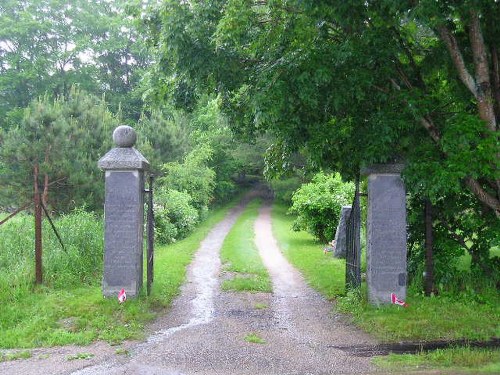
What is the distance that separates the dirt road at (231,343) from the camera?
215 inches

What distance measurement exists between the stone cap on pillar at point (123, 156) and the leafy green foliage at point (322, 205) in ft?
31.3

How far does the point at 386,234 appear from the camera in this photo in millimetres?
7957

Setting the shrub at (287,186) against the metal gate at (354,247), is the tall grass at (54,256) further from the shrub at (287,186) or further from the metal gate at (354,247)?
the shrub at (287,186)

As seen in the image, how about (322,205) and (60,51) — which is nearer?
(322,205)

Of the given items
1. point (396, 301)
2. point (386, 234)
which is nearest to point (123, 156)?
point (386, 234)

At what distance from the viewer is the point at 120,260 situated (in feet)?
26.2

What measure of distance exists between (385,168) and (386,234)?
105cm

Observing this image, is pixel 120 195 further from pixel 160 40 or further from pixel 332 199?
pixel 332 199

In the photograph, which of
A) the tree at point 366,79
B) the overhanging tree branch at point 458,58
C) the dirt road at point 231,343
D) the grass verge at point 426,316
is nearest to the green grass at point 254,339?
the dirt road at point 231,343

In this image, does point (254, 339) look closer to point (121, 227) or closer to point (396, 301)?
point (396, 301)

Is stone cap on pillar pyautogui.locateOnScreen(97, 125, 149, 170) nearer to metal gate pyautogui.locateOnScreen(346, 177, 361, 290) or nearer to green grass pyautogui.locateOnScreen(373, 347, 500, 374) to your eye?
metal gate pyautogui.locateOnScreen(346, 177, 361, 290)

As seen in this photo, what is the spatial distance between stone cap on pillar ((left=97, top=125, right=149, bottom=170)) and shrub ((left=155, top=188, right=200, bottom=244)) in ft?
32.7

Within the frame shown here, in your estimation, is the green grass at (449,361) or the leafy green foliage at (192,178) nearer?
the green grass at (449,361)

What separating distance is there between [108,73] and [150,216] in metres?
42.1
